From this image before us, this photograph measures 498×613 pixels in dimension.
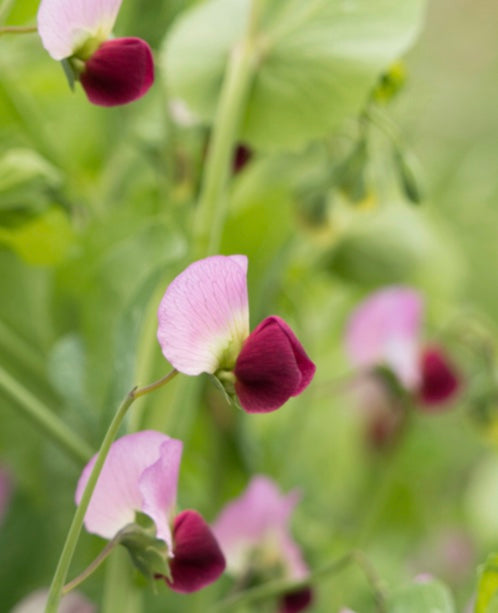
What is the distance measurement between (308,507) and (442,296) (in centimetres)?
14

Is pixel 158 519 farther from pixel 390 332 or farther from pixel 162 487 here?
pixel 390 332

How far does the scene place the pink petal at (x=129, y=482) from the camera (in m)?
0.29

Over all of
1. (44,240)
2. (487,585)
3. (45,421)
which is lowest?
(487,585)

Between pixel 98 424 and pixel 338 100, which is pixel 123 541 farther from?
pixel 338 100

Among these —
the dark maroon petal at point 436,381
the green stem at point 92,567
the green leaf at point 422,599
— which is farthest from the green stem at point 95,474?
the dark maroon petal at point 436,381

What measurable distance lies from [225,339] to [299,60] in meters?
0.20

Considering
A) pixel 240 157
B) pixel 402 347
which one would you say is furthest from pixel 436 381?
pixel 240 157

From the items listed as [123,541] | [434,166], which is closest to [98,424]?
[123,541]

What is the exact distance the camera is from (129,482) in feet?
1.00

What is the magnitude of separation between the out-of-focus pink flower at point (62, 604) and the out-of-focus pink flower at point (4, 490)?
79mm

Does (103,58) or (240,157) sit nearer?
(103,58)

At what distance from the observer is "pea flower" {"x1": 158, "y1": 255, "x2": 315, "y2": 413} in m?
0.27

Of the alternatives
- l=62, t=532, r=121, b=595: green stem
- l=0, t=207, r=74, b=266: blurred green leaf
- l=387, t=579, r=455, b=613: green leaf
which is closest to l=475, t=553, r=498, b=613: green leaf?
l=387, t=579, r=455, b=613: green leaf

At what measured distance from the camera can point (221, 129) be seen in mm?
424
